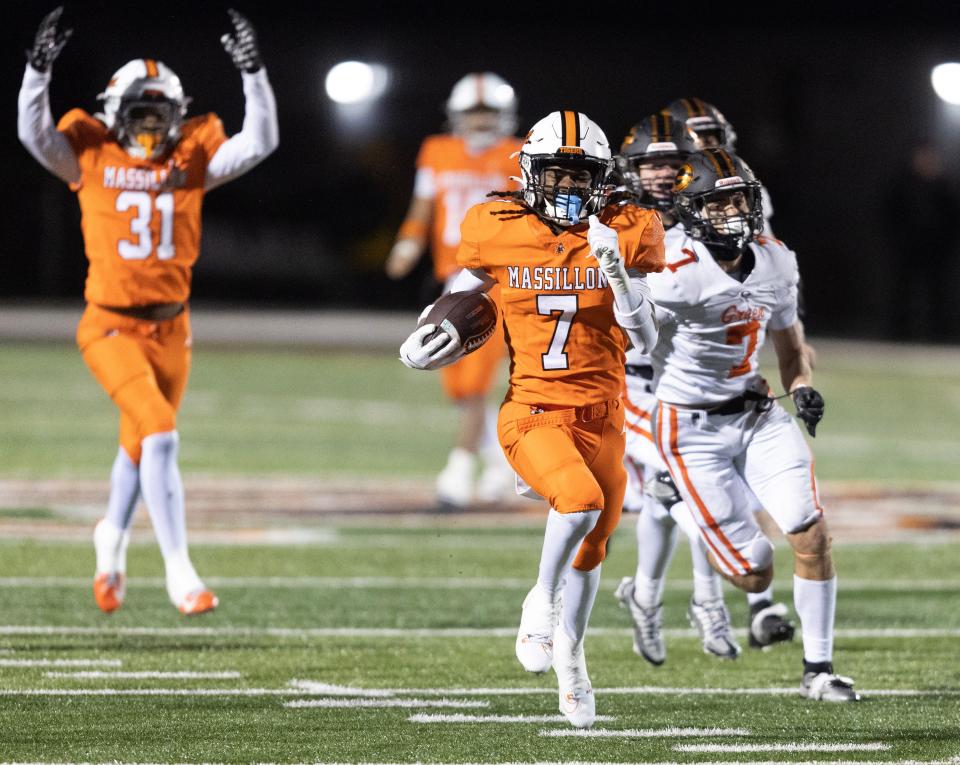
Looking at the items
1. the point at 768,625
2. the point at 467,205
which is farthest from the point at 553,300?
the point at 467,205

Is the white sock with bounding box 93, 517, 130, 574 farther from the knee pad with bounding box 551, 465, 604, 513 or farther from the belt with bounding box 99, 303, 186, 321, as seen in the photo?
the knee pad with bounding box 551, 465, 604, 513

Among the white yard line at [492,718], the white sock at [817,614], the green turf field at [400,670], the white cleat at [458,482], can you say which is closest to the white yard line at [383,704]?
the green turf field at [400,670]

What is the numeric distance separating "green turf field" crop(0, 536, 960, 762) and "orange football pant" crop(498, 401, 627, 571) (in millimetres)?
551

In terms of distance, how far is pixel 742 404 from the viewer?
582cm

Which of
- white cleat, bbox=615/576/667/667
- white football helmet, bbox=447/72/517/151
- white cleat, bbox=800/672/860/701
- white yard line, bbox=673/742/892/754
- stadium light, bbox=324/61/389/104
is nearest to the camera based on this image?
white yard line, bbox=673/742/892/754

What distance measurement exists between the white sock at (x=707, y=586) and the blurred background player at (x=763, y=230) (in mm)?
131

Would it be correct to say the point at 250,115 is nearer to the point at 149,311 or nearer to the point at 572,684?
the point at 149,311

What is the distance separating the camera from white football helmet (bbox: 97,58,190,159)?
21.6 ft

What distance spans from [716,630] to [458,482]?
3.64 metres

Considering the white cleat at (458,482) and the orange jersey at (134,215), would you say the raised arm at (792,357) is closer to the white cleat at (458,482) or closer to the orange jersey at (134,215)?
the orange jersey at (134,215)

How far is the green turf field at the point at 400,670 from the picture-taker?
490cm

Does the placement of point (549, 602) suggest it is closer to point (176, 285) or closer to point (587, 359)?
point (587, 359)

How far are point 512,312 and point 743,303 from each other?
0.78 meters

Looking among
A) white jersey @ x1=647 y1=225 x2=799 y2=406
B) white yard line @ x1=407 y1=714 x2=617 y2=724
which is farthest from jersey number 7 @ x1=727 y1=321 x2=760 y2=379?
white yard line @ x1=407 y1=714 x2=617 y2=724
